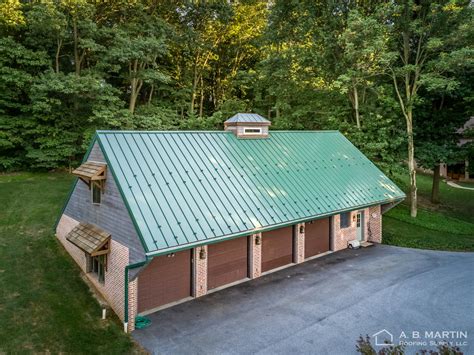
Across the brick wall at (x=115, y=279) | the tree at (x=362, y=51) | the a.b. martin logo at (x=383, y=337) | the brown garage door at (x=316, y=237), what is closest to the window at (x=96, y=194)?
the brick wall at (x=115, y=279)

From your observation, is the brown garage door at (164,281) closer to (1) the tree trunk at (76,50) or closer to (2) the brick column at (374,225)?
(2) the brick column at (374,225)

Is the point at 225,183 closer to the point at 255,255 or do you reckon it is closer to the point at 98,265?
the point at 255,255

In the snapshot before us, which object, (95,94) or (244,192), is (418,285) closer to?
(244,192)

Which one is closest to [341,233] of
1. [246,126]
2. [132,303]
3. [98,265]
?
[246,126]

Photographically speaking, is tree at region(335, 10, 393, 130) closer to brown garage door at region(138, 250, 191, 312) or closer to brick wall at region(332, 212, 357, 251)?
brick wall at region(332, 212, 357, 251)

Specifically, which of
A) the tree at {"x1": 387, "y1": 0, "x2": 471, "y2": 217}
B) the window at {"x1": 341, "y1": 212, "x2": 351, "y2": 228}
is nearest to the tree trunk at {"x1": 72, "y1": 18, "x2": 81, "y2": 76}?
the window at {"x1": 341, "y1": 212, "x2": 351, "y2": 228}
